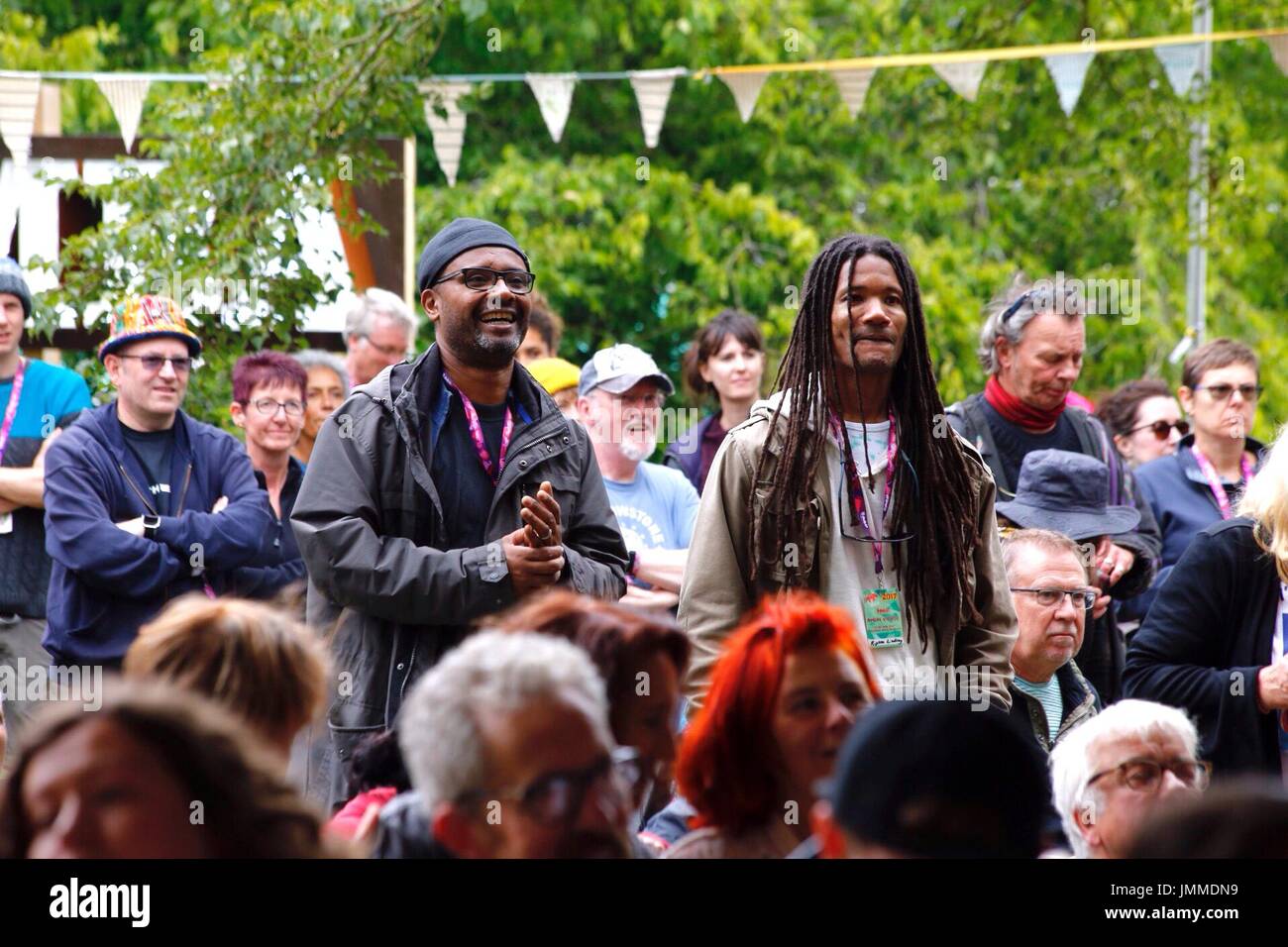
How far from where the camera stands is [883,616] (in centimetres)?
414

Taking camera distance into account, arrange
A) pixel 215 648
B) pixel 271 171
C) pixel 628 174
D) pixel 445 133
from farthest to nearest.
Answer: pixel 628 174
pixel 445 133
pixel 271 171
pixel 215 648

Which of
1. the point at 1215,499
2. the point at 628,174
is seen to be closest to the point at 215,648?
the point at 1215,499

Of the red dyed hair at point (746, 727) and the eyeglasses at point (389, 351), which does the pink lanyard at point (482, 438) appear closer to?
the red dyed hair at point (746, 727)

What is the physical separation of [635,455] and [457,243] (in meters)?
1.75

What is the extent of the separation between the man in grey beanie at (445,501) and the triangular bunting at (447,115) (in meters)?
4.21

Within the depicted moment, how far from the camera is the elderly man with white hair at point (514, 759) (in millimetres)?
2443

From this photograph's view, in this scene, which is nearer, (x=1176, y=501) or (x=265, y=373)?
(x=265, y=373)

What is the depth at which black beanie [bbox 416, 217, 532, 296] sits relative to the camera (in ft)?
15.0

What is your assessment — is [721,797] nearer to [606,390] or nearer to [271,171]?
[606,390]

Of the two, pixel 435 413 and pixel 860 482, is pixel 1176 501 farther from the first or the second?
pixel 435 413

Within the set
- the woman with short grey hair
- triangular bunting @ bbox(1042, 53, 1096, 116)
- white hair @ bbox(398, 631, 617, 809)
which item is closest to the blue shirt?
the woman with short grey hair

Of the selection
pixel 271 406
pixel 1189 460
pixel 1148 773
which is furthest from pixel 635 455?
pixel 1148 773

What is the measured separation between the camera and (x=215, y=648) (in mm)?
2973

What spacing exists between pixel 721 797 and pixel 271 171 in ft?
17.3
